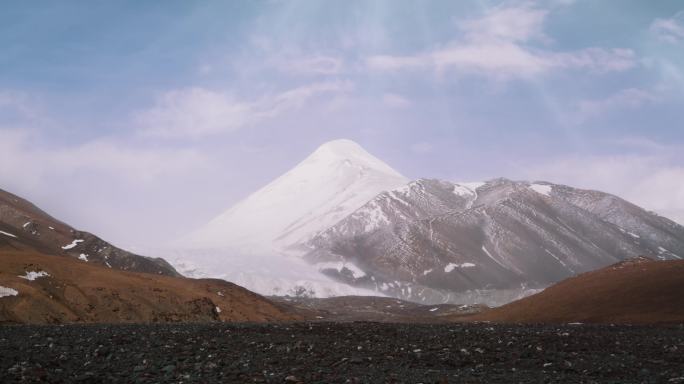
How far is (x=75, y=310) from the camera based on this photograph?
187ft

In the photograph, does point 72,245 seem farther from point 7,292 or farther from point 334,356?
point 334,356

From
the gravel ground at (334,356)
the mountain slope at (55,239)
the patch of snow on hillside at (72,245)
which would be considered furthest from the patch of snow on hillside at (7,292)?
the patch of snow on hillside at (72,245)

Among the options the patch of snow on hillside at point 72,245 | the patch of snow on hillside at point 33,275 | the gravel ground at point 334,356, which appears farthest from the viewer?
the patch of snow on hillside at point 72,245

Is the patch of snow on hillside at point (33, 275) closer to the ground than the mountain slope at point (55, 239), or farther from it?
closer to the ground

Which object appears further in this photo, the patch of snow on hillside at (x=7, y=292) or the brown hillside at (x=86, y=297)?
the brown hillside at (x=86, y=297)

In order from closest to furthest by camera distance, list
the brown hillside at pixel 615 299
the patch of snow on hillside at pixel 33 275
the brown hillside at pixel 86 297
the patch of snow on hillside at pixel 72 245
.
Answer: the brown hillside at pixel 86 297 → the brown hillside at pixel 615 299 → the patch of snow on hillside at pixel 33 275 → the patch of snow on hillside at pixel 72 245

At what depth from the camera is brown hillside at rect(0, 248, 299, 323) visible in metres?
51.5

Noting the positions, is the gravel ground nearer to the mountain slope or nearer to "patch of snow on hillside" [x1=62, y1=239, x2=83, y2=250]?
the mountain slope

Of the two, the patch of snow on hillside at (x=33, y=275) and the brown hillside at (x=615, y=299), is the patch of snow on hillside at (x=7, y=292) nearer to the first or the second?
the patch of snow on hillside at (x=33, y=275)

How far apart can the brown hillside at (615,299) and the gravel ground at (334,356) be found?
88.5 ft

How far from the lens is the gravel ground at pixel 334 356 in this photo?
1898cm

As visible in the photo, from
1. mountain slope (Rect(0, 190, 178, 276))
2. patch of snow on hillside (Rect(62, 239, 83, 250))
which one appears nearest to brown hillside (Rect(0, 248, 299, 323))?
mountain slope (Rect(0, 190, 178, 276))

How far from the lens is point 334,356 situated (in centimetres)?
2344

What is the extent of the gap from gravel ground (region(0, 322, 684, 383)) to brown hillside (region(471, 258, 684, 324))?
2698 centimetres
